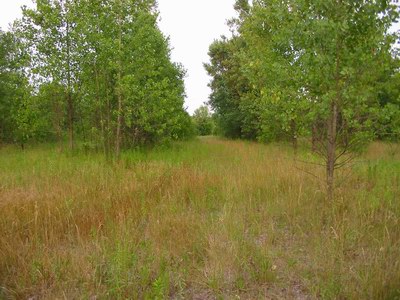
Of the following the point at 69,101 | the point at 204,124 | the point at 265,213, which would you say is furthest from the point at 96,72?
the point at 204,124

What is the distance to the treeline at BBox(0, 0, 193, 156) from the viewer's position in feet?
28.7

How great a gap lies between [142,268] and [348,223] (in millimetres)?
2832

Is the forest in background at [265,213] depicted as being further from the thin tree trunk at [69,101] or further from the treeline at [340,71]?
the thin tree trunk at [69,101]

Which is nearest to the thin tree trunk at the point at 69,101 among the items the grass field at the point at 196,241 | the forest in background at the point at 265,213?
the forest in background at the point at 265,213

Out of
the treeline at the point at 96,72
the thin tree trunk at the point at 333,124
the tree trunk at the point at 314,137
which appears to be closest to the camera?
the thin tree trunk at the point at 333,124

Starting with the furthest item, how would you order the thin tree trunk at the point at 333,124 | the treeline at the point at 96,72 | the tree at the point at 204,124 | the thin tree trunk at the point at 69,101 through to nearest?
the tree at the point at 204,124 → the thin tree trunk at the point at 69,101 → the treeline at the point at 96,72 → the thin tree trunk at the point at 333,124

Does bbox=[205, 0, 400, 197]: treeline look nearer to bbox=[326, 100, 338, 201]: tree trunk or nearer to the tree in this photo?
bbox=[326, 100, 338, 201]: tree trunk

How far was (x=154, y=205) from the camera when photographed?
15.7ft

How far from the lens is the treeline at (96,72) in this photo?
874 cm

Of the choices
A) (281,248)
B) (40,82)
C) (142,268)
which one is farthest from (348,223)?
(40,82)

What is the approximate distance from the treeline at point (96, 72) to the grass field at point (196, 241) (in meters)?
4.58

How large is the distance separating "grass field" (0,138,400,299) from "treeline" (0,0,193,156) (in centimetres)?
458

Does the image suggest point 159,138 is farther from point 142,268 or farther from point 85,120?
point 142,268

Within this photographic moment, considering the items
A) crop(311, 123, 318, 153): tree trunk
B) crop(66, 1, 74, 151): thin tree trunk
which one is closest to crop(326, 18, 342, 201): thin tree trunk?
crop(311, 123, 318, 153): tree trunk
